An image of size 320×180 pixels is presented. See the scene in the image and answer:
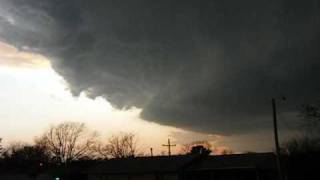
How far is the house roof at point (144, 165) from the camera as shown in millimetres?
72375

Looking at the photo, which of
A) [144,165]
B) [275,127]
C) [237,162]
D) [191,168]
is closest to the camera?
[275,127]

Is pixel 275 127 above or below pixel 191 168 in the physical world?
above

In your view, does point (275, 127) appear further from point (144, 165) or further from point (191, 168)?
point (144, 165)

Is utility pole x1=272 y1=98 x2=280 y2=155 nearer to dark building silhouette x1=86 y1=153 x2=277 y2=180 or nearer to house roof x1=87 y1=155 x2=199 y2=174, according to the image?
dark building silhouette x1=86 y1=153 x2=277 y2=180

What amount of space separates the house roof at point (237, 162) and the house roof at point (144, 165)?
1.87 m

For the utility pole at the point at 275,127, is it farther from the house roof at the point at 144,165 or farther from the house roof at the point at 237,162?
the house roof at the point at 144,165

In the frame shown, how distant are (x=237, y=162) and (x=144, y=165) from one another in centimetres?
1713

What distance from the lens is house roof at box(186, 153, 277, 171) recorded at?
62875 mm

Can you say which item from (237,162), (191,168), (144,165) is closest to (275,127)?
(237,162)

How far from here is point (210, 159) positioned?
71.9 metres

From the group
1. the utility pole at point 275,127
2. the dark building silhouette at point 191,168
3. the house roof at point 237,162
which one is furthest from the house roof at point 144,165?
the utility pole at point 275,127

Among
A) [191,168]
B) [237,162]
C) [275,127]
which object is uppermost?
[275,127]

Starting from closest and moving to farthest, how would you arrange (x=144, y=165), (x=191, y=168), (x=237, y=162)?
(x=237, y=162) → (x=191, y=168) → (x=144, y=165)

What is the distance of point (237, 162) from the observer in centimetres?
6562
